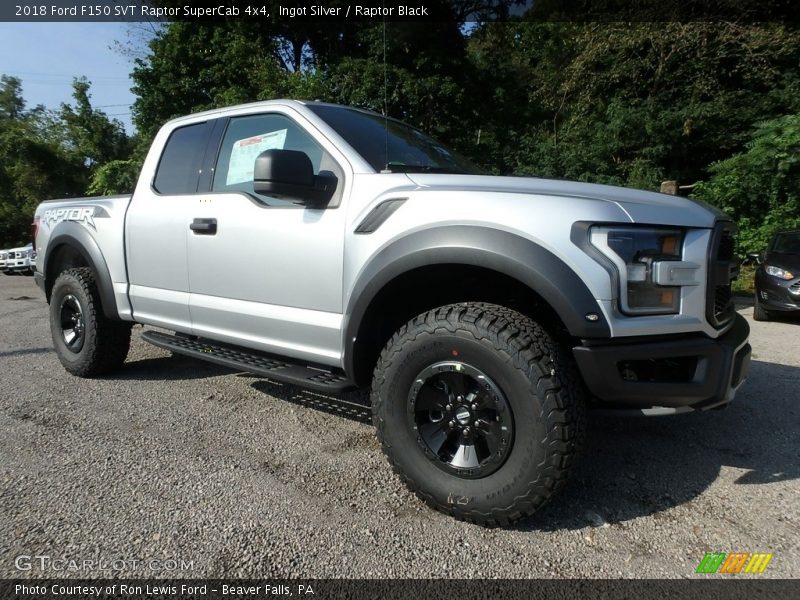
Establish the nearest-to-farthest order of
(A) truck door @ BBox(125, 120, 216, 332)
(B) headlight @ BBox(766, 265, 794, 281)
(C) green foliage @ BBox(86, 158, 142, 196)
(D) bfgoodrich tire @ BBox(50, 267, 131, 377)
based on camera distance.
Answer: (A) truck door @ BBox(125, 120, 216, 332) < (D) bfgoodrich tire @ BBox(50, 267, 131, 377) < (B) headlight @ BBox(766, 265, 794, 281) < (C) green foliage @ BBox(86, 158, 142, 196)

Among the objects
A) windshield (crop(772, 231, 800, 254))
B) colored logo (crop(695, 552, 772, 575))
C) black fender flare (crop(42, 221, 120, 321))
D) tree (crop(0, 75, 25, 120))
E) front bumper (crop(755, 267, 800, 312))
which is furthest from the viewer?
tree (crop(0, 75, 25, 120))

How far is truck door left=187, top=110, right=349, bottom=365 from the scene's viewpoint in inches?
104

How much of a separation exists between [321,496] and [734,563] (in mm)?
1646

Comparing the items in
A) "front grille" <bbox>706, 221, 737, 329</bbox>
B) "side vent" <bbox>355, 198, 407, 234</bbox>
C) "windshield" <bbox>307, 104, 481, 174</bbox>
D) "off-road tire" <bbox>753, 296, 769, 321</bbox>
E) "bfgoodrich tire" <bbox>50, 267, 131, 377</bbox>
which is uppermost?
"windshield" <bbox>307, 104, 481, 174</bbox>

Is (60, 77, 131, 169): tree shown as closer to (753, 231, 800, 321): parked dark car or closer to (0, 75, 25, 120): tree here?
(0, 75, 25, 120): tree

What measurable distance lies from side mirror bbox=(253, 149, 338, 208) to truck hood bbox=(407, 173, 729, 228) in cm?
46

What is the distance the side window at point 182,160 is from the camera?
3.48 meters

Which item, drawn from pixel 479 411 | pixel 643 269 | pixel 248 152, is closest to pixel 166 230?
pixel 248 152

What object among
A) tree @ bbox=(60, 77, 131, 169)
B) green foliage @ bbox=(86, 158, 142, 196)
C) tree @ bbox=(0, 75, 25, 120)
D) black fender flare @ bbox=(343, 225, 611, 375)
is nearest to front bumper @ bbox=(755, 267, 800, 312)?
black fender flare @ bbox=(343, 225, 611, 375)

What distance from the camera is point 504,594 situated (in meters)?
1.82

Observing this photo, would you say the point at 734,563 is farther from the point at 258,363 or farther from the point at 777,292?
the point at 777,292

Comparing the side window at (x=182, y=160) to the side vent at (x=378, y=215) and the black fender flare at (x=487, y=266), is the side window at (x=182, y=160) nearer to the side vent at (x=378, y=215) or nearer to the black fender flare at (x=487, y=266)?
the side vent at (x=378, y=215)

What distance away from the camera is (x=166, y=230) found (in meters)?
3.40

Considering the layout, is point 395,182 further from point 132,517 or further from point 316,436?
point 132,517
